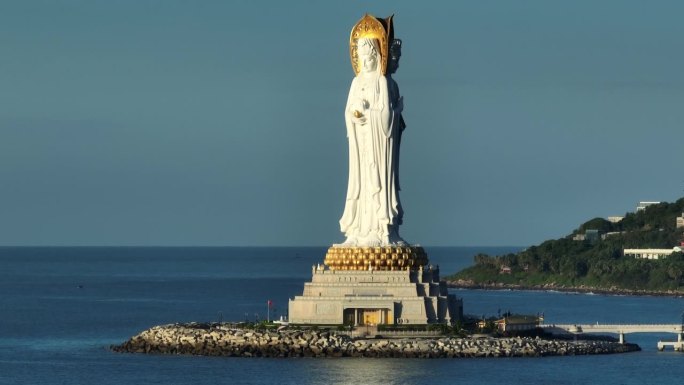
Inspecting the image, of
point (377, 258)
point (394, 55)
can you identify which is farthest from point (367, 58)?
point (377, 258)

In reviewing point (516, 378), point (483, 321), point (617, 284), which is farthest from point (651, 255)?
point (516, 378)

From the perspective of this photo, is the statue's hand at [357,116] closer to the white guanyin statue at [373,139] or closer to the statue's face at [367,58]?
the white guanyin statue at [373,139]

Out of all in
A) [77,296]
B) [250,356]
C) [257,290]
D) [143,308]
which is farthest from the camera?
[257,290]

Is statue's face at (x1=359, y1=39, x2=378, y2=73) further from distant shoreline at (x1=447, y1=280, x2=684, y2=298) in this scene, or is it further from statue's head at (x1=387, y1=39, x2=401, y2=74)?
distant shoreline at (x1=447, y1=280, x2=684, y2=298)

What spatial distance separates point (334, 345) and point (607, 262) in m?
81.0

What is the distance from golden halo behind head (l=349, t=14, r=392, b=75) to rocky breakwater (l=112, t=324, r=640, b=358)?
39.9 feet

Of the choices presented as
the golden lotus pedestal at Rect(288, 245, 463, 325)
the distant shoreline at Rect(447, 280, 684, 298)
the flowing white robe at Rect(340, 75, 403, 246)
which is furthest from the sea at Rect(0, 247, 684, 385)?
the flowing white robe at Rect(340, 75, 403, 246)

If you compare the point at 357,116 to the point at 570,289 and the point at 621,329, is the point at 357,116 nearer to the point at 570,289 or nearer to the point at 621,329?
the point at 621,329

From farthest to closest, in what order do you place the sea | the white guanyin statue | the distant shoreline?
the distant shoreline
the white guanyin statue
the sea

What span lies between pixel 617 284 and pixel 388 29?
237ft

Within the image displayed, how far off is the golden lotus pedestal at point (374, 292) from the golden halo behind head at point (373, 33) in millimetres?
7860

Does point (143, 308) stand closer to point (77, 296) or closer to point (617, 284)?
point (77, 296)

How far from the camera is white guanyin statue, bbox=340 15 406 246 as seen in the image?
297 feet

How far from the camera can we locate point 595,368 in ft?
270
